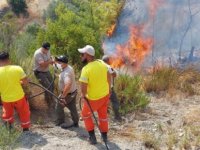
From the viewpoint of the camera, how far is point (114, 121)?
9.57 m

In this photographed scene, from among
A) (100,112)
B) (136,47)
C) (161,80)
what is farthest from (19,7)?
(100,112)

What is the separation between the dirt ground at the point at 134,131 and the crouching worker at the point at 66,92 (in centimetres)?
19

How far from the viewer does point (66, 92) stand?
833 centimetres

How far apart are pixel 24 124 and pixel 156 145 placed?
7.62 feet

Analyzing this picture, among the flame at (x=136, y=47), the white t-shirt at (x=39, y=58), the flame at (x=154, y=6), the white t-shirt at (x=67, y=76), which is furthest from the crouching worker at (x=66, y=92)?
the flame at (x=154, y=6)

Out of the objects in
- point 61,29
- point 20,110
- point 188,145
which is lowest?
point 188,145

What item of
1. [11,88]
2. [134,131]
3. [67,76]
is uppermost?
[67,76]

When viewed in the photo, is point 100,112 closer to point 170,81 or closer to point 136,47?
point 170,81

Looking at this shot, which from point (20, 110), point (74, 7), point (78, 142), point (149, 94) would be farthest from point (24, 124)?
point (74, 7)

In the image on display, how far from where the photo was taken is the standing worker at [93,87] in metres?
7.64

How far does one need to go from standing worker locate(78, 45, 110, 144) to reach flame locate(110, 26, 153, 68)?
6765mm

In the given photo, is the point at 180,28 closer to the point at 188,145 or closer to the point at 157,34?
the point at 157,34

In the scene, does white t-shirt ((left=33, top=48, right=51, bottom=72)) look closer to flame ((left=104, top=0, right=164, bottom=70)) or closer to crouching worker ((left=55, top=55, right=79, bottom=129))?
crouching worker ((left=55, top=55, right=79, bottom=129))

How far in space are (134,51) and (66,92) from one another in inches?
302
